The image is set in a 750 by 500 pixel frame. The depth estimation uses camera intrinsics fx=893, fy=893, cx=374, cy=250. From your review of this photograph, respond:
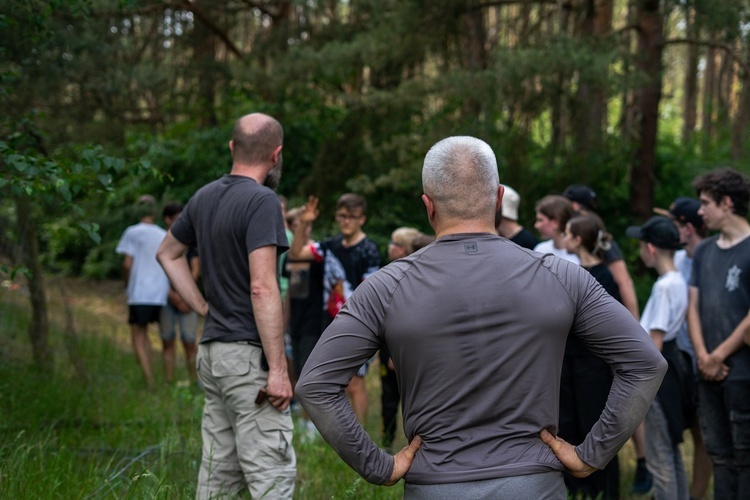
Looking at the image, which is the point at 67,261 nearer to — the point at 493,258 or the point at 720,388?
the point at 720,388

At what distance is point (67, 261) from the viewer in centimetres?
2484

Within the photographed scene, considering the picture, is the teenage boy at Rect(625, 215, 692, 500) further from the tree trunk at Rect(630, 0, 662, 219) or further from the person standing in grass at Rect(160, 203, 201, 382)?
the tree trunk at Rect(630, 0, 662, 219)

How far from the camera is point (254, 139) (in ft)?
14.0

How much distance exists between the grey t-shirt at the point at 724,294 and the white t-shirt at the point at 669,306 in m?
0.26

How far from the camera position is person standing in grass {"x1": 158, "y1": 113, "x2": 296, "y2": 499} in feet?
13.2

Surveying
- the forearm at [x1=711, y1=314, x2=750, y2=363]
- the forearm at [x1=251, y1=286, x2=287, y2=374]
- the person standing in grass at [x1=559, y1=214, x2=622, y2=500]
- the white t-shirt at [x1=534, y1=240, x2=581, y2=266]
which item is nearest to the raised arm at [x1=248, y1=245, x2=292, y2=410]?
the forearm at [x1=251, y1=286, x2=287, y2=374]

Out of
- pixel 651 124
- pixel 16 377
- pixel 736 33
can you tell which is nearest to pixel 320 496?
pixel 16 377

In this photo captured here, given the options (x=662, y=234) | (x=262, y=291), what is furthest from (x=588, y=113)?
(x=262, y=291)

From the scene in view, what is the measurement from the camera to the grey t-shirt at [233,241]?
4055 millimetres

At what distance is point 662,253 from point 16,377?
15.9ft

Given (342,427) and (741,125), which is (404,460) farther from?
(741,125)

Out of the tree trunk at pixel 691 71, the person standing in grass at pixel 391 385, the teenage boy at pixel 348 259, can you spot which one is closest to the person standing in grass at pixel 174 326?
the teenage boy at pixel 348 259

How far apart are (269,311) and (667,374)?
293cm

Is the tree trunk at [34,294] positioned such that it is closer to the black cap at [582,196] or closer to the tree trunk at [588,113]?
the black cap at [582,196]
